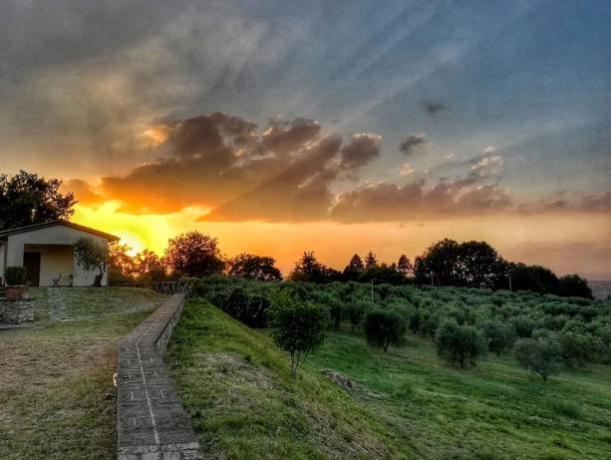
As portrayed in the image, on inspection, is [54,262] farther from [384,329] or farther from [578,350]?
[578,350]

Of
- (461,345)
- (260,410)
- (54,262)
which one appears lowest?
(461,345)

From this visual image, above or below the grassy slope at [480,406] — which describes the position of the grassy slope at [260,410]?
above

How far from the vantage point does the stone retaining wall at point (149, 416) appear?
4324 millimetres

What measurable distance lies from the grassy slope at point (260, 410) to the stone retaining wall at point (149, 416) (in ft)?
1.70

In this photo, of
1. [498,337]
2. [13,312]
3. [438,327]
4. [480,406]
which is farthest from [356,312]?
[13,312]

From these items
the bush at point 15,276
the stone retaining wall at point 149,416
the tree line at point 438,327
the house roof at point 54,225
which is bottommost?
the tree line at point 438,327

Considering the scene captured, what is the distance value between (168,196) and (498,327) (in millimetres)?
27010

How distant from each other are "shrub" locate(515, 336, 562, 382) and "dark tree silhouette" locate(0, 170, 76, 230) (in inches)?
1909

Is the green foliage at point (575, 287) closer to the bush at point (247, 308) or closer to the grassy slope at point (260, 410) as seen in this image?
the bush at point (247, 308)

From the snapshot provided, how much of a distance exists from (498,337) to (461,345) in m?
7.51

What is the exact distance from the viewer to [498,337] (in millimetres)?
32938

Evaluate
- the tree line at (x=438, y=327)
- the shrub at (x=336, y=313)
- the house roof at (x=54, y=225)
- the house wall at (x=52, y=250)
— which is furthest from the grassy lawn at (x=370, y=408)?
the house roof at (x=54, y=225)

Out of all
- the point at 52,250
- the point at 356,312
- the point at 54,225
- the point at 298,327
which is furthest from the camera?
the point at 356,312

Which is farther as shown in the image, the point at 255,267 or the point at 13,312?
the point at 255,267
